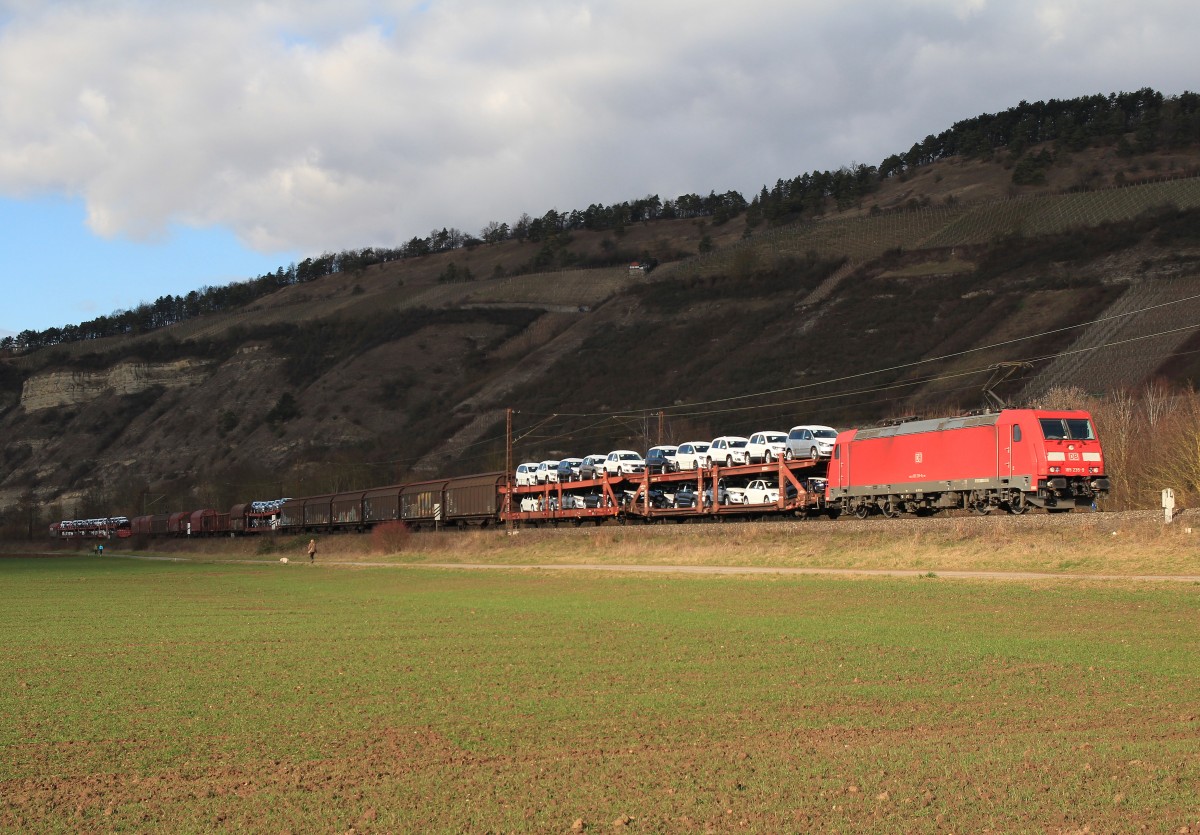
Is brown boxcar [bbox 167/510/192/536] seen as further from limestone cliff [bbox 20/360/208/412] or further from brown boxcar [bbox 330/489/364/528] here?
limestone cliff [bbox 20/360/208/412]

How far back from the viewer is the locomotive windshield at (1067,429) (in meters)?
39.4

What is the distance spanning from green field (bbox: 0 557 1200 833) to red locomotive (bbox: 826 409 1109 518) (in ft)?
43.9

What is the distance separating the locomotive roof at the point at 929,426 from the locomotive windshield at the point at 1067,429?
1910 mm

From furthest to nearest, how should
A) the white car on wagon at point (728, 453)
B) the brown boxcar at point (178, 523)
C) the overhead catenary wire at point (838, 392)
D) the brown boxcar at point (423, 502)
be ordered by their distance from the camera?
1. the brown boxcar at point (178, 523)
2. the overhead catenary wire at point (838, 392)
3. the brown boxcar at point (423, 502)
4. the white car on wagon at point (728, 453)

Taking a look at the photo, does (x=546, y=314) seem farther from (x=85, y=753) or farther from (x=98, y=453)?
(x=85, y=753)

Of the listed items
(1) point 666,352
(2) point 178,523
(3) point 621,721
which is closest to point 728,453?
(3) point 621,721

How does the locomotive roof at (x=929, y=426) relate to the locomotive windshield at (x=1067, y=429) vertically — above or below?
above

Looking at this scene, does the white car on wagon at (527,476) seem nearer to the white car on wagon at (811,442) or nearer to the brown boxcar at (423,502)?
the brown boxcar at (423,502)

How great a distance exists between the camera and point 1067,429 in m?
39.9

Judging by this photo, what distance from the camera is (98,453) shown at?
546ft

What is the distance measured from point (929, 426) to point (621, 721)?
3267cm

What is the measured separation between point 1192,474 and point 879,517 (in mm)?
16048

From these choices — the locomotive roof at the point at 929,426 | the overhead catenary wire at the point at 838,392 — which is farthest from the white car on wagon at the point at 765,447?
the overhead catenary wire at the point at 838,392

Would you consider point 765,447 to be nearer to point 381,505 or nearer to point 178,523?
point 381,505
